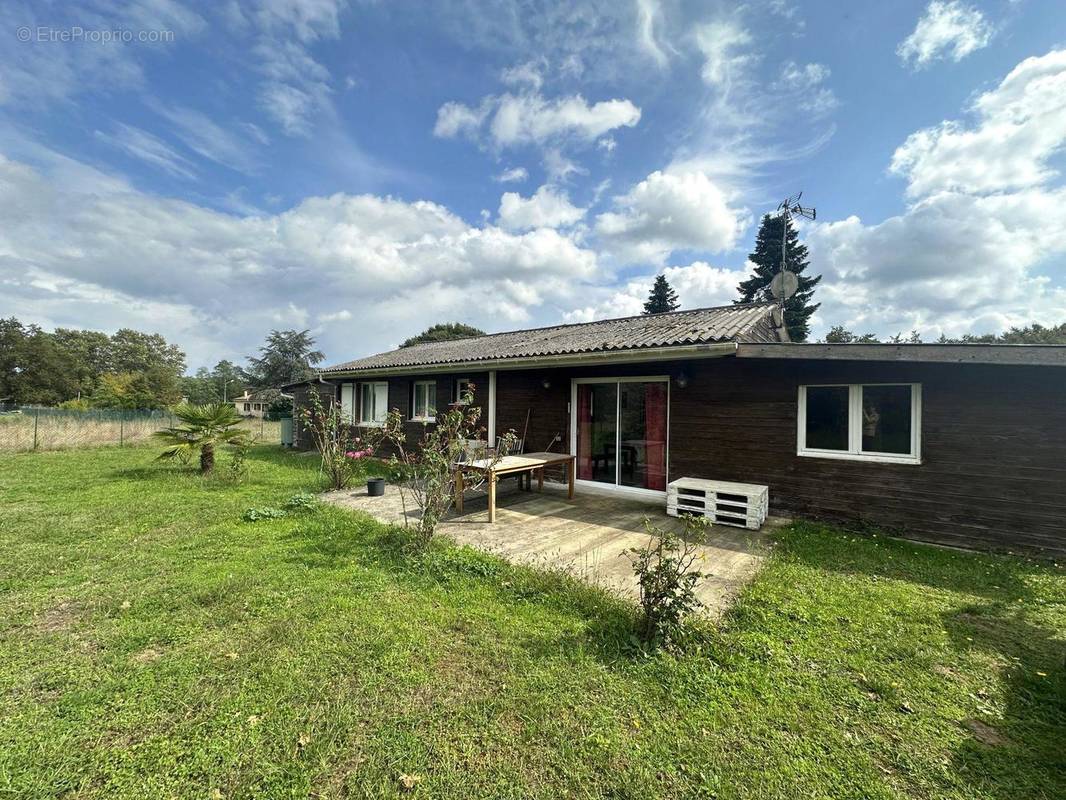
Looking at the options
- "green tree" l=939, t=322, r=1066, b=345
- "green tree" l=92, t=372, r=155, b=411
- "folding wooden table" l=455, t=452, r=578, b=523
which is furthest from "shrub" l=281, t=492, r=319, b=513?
"green tree" l=92, t=372, r=155, b=411

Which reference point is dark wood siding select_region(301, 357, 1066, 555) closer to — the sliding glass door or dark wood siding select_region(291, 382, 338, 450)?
the sliding glass door

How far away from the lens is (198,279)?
15.3 meters

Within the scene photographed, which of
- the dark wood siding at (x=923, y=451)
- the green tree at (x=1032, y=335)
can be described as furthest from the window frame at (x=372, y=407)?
the green tree at (x=1032, y=335)

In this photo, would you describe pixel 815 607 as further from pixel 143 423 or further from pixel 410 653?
pixel 143 423

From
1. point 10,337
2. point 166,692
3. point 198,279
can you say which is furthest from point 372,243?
→ point 10,337

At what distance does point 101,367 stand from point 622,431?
6831cm

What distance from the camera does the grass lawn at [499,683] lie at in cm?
178

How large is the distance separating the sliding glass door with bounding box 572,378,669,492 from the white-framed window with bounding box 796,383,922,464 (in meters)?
2.06

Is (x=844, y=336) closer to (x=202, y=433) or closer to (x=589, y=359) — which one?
(x=589, y=359)

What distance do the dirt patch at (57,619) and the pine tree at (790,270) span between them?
3215 centimetres

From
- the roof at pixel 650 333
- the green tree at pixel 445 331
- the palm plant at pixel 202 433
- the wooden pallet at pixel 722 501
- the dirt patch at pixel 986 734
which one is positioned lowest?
the dirt patch at pixel 986 734

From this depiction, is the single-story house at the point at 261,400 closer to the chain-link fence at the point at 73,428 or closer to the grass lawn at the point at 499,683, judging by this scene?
the chain-link fence at the point at 73,428

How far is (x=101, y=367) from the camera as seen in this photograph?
163ft

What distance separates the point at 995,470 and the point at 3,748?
26.9ft
